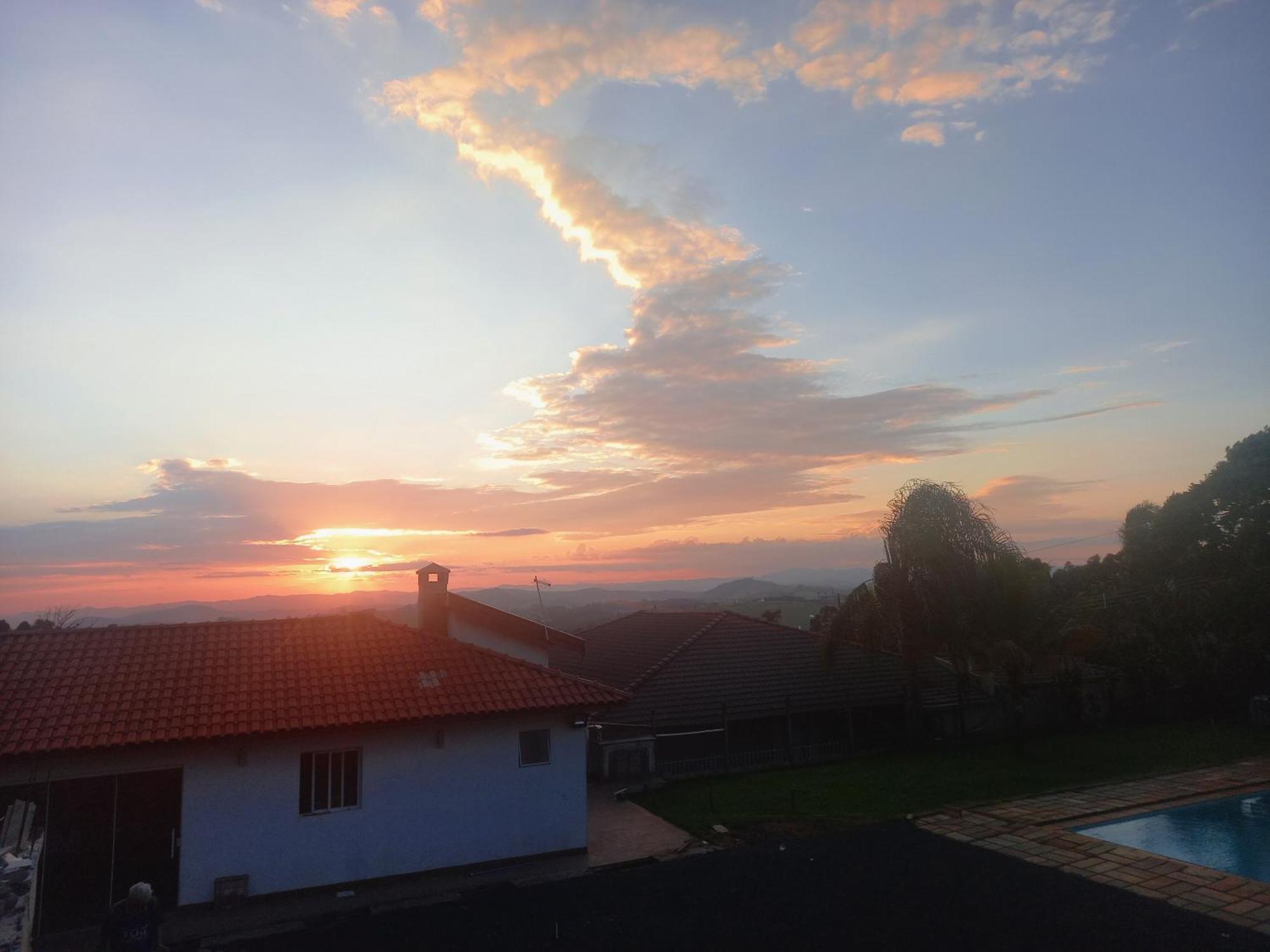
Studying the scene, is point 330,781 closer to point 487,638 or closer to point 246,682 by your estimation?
point 246,682

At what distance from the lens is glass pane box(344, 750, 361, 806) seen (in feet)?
46.8

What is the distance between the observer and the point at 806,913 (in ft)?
40.0

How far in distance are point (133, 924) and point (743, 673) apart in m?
20.4

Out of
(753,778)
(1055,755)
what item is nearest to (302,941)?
(753,778)

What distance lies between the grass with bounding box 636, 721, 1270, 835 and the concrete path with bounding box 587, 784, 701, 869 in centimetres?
46

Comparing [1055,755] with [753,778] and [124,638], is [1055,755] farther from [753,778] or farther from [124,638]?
[124,638]

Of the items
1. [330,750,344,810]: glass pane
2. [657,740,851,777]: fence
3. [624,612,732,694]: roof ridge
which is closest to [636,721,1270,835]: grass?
[657,740,851,777]: fence

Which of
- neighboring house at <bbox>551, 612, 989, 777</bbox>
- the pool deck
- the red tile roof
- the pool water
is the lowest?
the pool water

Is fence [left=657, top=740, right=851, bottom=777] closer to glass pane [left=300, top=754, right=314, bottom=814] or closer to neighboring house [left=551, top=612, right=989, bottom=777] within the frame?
neighboring house [left=551, top=612, right=989, bottom=777]

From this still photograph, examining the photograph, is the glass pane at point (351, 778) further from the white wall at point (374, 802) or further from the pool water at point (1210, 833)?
the pool water at point (1210, 833)

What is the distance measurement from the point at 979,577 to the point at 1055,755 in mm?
5876

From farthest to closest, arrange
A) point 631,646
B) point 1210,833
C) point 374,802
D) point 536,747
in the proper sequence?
point 631,646 < point 1210,833 < point 536,747 < point 374,802

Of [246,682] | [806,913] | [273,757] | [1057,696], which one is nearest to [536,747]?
[273,757]

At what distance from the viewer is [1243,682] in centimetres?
2956
